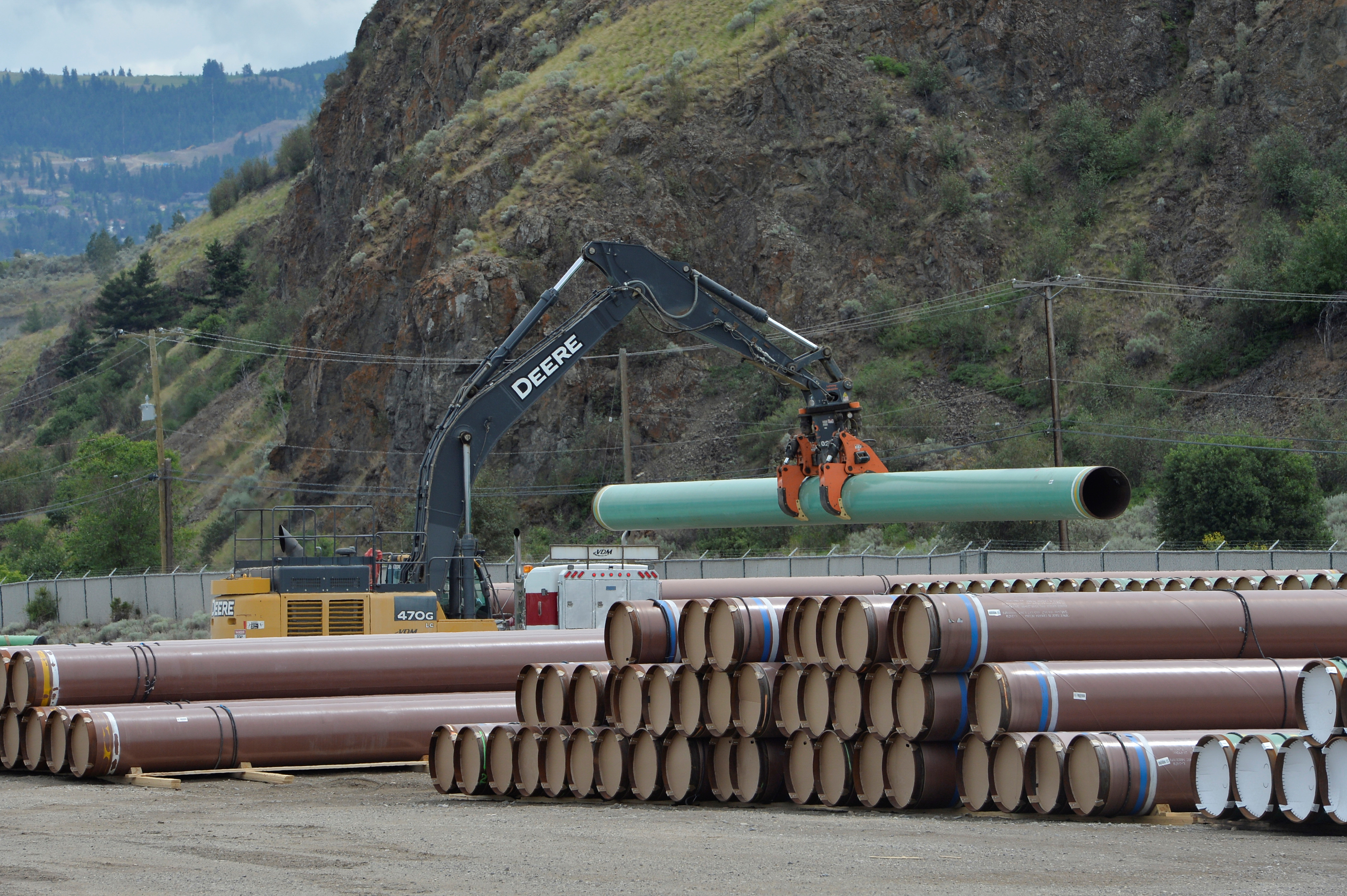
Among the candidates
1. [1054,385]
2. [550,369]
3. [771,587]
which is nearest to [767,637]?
[550,369]

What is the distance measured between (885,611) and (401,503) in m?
43.6

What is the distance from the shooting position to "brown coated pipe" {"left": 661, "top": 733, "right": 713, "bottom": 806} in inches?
481

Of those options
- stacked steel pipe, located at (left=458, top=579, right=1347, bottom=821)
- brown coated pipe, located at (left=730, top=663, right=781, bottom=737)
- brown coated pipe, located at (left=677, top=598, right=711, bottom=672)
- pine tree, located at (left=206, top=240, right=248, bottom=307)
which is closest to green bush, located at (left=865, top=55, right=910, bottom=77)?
stacked steel pipe, located at (left=458, top=579, right=1347, bottom=821)

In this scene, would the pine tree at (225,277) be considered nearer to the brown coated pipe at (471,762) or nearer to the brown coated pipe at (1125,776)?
the brown coated pipe at (471,762)

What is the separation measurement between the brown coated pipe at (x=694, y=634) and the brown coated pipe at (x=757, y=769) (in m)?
0.76

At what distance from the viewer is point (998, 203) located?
55594 mm

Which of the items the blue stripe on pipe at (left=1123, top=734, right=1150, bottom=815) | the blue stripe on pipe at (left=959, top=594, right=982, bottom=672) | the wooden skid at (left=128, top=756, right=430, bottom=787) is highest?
the blue stripe on pipe at (left=959, top=594, right=982, bottom=672)

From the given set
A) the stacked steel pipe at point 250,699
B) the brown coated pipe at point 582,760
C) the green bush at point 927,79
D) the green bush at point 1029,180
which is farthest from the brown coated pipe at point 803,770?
the green bush at point 927,79

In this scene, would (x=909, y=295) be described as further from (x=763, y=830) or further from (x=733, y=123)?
(x=763, y=830)

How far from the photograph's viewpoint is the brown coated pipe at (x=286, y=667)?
624 inches

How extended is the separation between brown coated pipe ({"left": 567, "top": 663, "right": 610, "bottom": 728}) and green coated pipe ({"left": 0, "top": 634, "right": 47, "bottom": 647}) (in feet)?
64.5

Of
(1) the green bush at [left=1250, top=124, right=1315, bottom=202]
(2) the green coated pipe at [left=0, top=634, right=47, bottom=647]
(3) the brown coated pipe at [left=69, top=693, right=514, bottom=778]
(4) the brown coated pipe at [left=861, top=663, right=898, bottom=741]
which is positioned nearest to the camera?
(4) the brown coated pipe at [left=861, top=663, right=898, bottom=741]

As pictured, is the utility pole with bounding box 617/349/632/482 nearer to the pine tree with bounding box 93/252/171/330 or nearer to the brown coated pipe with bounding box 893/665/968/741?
the brown coated pipe with bounding box 893/665/968/741

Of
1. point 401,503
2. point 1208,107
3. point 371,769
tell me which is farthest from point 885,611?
point 1208,107
